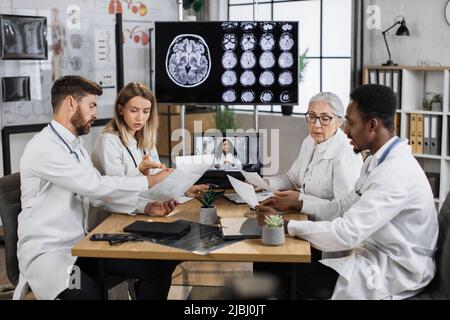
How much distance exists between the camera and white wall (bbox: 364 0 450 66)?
5285 millimetres

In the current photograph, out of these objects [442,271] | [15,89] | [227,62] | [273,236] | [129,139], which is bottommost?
[442,271]

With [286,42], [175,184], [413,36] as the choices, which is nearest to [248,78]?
[286,42]

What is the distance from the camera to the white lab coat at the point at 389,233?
2289mm

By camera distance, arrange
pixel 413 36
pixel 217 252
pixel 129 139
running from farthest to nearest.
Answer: pixel 413 36
pixel 129 139
pixel 217 252

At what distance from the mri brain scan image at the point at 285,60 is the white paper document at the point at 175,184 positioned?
5.01 ft

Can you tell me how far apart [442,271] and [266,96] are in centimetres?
224

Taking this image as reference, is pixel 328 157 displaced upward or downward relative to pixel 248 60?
downward

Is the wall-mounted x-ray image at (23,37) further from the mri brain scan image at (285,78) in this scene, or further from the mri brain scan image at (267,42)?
the mri brain scan image at (285,78)

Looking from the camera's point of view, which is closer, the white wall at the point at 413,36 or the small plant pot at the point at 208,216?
the small plant pot at the point at 208,216

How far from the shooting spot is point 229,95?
4.36m

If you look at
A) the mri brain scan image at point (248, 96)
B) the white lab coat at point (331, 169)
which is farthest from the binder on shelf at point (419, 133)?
the white lab coat at point (331, 169)

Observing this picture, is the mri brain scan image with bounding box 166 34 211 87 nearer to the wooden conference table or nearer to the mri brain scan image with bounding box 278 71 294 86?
the mri brain scan image with bounding box 278 71 294 86

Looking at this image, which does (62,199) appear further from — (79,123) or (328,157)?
(328,157)

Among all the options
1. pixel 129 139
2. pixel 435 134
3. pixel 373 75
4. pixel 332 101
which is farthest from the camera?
pixel 373 75
